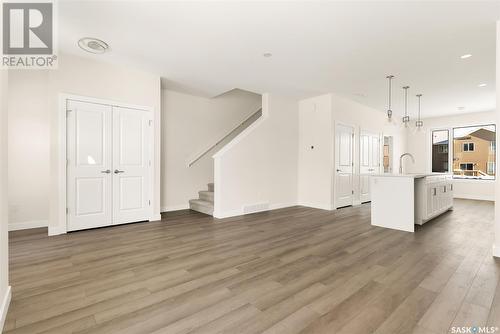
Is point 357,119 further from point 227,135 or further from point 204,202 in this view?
point 204,202

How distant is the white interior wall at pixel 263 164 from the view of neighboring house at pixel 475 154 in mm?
6152

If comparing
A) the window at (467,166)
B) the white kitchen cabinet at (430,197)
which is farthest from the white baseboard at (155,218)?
the window at (467,166)

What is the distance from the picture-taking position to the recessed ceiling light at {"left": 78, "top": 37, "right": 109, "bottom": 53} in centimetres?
336

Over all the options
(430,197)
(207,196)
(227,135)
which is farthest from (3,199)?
(430,197)

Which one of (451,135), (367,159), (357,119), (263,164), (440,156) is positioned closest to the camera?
(263,164)

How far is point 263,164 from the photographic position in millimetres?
5887

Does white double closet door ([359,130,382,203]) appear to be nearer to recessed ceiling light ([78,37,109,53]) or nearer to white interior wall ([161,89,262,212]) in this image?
white interior wall ([161,89,262,212])

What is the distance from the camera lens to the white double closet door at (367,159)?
6.93 metres

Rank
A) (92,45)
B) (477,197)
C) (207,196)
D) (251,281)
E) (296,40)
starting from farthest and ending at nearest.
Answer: (477,197)
(207,196)
(92,45)
(296,40)
(251,281)

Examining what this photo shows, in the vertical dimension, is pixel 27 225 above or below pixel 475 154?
below

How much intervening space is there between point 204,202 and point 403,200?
4017mm

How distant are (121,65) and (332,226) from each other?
4.73 m

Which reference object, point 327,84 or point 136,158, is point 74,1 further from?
point 327,84

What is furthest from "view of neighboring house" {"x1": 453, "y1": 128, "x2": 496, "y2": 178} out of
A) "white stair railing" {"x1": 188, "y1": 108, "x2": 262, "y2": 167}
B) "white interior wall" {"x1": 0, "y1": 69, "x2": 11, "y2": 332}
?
"white interior wall" {"x1": 0, "y1": 69, "x2": 11, "y2": 332}
